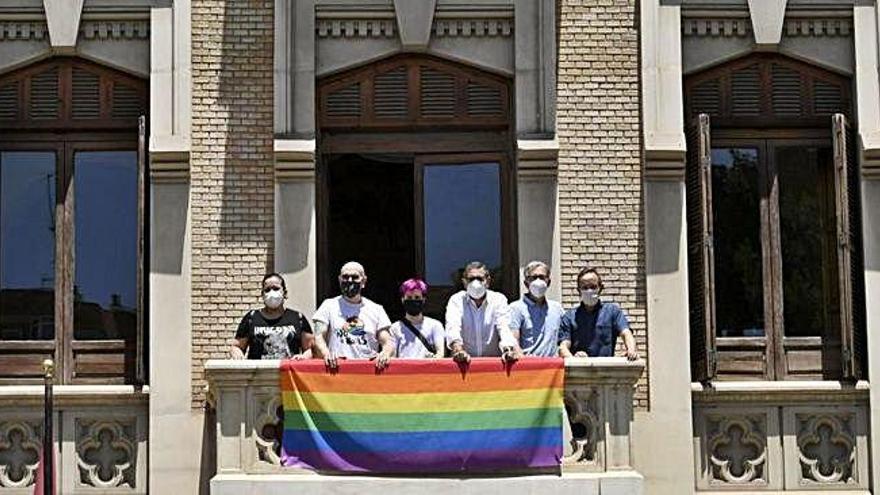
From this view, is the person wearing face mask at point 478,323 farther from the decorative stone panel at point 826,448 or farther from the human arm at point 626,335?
the decorative stone panel at point 826,448

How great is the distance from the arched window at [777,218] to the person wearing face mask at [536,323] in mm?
2251

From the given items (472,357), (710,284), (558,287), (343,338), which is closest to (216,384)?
(343,338)

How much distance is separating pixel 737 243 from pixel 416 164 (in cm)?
339

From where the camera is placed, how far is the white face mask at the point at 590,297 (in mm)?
17312

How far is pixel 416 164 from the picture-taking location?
19562 mm

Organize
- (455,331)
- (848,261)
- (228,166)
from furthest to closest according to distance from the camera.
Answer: (228,166)
(848,261)
(455,331)

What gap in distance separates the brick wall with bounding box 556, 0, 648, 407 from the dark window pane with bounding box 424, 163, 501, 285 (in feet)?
2.71

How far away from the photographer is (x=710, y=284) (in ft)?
60.8

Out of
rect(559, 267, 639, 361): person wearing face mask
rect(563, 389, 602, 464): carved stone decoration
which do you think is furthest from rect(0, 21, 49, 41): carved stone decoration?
rect(563, 389, 602, 464): carved stone decoration

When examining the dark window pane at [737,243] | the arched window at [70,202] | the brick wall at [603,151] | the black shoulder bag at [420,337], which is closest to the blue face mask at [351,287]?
the black shoulder bag at [420,337]

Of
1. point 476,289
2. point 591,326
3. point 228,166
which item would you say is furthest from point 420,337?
point 228,166

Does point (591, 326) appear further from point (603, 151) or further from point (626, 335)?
point (603, 151)

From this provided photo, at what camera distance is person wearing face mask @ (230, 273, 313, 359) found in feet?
57.0

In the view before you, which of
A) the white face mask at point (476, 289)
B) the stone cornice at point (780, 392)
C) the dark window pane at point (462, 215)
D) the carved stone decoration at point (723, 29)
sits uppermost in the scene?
the carved stone decoration at point (723, 29)
